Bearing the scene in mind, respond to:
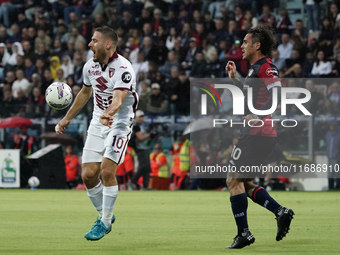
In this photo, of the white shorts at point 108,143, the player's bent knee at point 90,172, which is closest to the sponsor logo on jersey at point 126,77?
the white shorts at point 108,143

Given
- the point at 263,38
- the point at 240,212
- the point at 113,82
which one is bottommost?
the point at 240,212

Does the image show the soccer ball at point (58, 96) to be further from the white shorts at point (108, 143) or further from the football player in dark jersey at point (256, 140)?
the football player in dark jersey at point (256, 140)

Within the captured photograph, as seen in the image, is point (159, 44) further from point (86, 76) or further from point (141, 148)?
point (86, 76)

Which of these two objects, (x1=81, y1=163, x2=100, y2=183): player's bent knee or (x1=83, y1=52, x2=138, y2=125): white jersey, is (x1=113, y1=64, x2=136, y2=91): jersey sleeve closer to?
(x1=83, y1=52, x2=138, y2=125): white jersey

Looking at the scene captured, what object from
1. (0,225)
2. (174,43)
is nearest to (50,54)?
(174,43)

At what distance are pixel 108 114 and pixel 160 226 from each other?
2.50m

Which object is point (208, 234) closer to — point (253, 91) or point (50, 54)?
point (253, 91)

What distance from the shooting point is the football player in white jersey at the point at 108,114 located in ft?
23.2

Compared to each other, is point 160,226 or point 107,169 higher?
point 107,169

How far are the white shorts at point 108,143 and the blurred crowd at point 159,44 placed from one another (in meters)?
9.73

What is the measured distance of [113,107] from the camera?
6.89 metres

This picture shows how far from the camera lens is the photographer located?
17.7 meters

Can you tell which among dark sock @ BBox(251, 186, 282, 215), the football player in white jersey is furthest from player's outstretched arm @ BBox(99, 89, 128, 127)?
dark sock @ BBox(251, 186, 282, 215)

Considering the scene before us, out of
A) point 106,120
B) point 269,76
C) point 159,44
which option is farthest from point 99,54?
point 159,44
